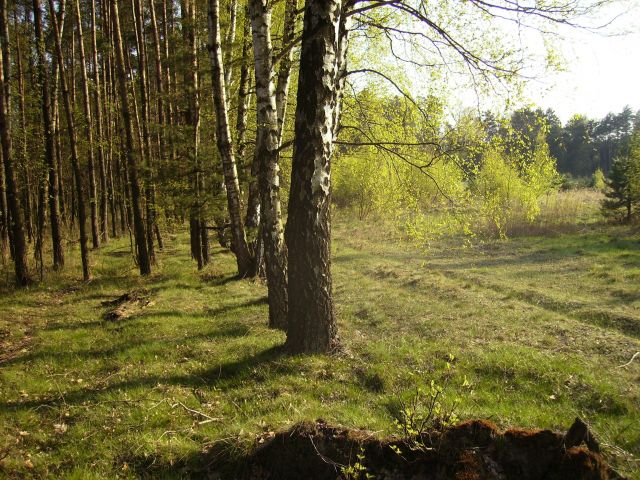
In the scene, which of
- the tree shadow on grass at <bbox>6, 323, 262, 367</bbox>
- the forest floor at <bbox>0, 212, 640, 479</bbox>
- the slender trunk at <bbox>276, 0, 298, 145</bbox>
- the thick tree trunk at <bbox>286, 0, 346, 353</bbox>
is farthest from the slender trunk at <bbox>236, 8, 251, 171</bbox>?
the thick tree trunk at <bbox>286, 0, 346, 353</bbox>

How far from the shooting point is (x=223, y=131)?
9789mm

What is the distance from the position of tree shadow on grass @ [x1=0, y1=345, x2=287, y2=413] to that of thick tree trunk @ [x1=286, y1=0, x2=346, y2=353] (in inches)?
20.9

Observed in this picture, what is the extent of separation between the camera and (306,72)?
495 centimetres

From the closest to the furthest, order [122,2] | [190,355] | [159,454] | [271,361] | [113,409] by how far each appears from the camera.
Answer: [159,454]
[113,409]
[271,361]
[190,355]
[122,2]

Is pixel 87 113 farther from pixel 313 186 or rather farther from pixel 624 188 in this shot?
pixel 624 188

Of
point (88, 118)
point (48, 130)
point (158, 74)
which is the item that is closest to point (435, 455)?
point (48, 130)

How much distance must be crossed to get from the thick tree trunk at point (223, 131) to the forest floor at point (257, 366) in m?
1.51

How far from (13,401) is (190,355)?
2.17 meters

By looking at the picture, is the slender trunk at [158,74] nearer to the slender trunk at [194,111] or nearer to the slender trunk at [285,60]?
the slender trunk at [194,111]

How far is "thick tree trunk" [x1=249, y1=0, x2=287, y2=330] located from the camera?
7086 mm

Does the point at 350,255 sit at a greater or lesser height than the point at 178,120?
lesser

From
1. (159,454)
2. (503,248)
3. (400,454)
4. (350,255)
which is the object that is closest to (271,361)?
(159,454)

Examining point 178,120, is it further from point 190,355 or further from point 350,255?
point 190,355

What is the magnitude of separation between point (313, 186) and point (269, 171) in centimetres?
220
